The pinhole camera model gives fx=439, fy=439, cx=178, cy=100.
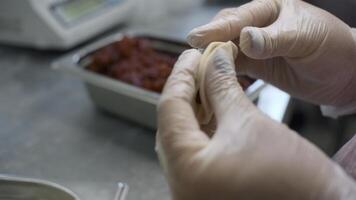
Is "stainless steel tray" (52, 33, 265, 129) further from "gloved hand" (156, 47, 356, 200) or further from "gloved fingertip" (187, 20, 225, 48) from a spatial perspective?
"gloved hand" (156, 47, 356, 200)

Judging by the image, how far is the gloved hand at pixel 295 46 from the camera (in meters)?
0.59

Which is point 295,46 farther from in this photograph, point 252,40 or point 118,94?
point 118,94

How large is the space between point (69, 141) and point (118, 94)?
5.4 inches

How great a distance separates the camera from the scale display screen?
1.18 meters

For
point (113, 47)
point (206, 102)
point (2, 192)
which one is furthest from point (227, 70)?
point (113, 47)

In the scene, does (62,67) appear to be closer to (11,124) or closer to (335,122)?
(11,124)

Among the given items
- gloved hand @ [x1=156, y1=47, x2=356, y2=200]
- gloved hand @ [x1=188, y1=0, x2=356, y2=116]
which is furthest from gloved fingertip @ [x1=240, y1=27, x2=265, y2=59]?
gloved hand @ [x1=156, y1=47, x2=356, y2=200]

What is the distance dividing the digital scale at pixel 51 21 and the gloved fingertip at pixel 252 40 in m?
0.72

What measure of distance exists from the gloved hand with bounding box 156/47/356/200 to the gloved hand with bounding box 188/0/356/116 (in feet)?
0.45

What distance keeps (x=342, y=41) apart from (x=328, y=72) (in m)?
0.05

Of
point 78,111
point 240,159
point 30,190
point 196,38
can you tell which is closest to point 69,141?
point 78,111

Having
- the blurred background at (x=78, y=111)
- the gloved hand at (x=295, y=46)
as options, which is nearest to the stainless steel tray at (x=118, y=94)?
the blurred background at (x=78, y=111)

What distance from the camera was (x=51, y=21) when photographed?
3.78 ft

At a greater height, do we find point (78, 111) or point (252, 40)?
point (252, 40)
